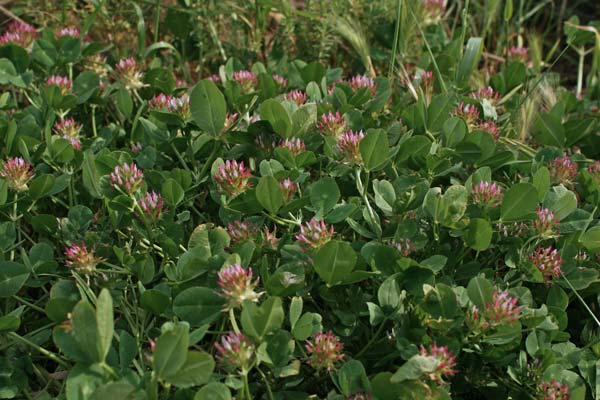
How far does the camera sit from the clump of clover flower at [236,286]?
156 centimetres

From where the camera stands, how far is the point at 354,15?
2.97 meters

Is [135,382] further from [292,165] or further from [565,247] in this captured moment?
[565,247]

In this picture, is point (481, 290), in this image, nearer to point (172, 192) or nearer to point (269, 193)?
point (269, 193)

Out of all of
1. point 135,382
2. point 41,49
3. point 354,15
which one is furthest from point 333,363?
point 354,15

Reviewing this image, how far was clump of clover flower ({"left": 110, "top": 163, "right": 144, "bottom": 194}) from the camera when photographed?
1.81 m

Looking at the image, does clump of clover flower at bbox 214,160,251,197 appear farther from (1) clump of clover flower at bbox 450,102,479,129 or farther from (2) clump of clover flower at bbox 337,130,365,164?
(1) clump of clover flower at bbox 450,102,479,129

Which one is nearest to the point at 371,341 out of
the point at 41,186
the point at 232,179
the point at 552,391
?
the point at 552,391

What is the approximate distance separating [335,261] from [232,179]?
340 millimetres

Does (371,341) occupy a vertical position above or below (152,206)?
below

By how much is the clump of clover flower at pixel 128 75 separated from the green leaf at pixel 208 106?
484 millimetres

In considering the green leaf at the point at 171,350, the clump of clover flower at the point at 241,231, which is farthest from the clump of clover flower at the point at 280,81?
the green leaf at the point at 171,350

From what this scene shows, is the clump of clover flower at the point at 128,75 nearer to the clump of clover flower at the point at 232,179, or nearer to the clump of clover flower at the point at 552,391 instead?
the clump of clover flower at the point at 232,179

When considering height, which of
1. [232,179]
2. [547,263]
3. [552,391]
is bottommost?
[552,391]

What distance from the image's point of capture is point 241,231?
5.90 feet
